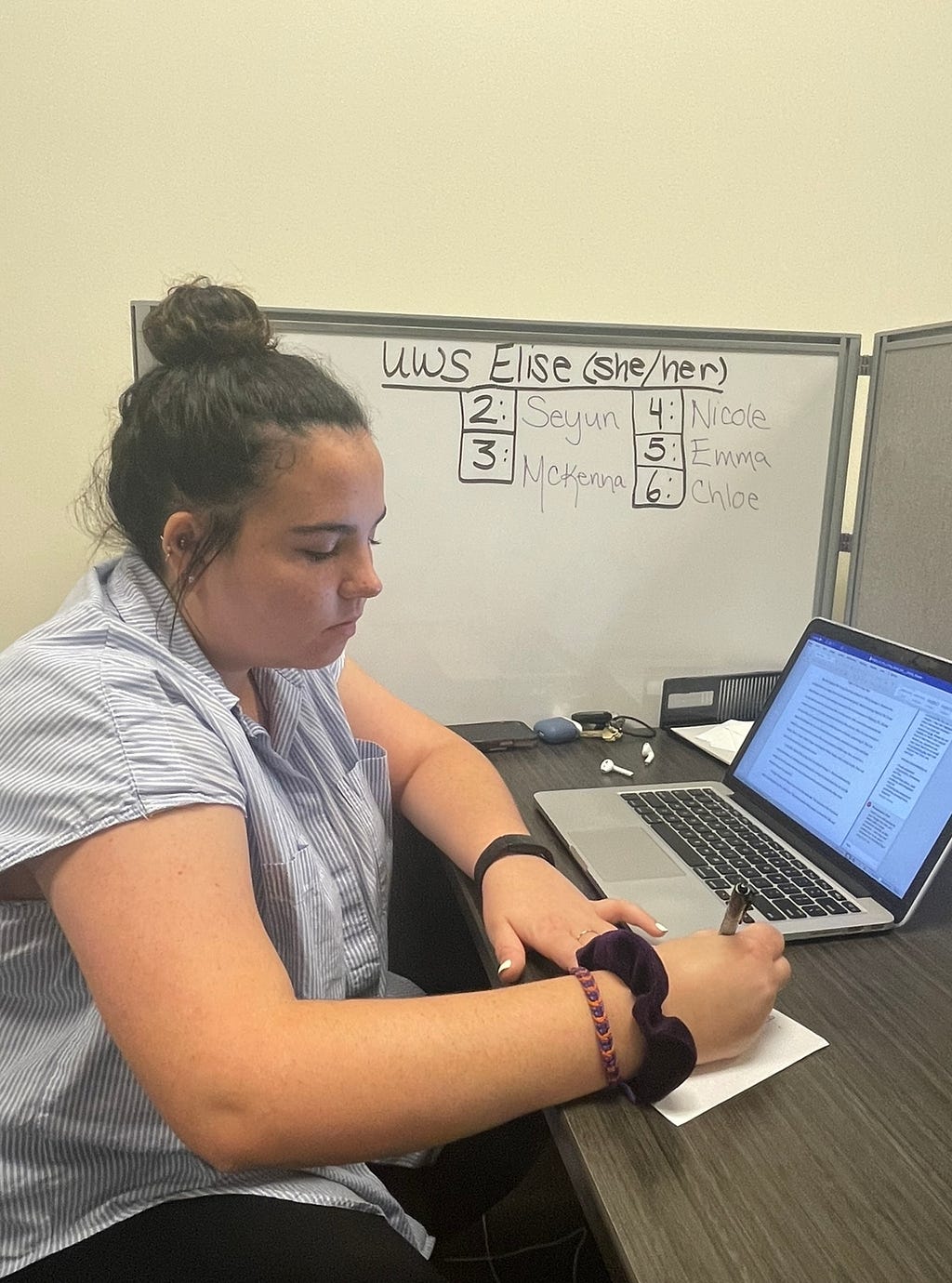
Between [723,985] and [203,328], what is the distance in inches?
25.9

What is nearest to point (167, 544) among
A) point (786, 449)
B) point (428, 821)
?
point (428, 821)

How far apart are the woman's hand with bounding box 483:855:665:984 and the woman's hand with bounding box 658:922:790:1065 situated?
0.08 metres

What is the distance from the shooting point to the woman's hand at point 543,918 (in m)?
0.70

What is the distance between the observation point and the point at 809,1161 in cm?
52

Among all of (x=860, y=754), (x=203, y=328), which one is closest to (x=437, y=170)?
(x=203, y=328)

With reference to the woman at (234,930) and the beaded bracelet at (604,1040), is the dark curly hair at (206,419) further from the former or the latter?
the beaded bracelet at (604,1040)

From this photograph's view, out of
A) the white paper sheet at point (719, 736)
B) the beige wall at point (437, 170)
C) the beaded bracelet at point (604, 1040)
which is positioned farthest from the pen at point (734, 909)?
the beige wall at point (437, 170)

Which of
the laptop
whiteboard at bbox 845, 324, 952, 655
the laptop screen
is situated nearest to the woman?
the laptop

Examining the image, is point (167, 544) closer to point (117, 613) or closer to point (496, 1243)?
point (117, 613)

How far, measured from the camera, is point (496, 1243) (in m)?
1.28

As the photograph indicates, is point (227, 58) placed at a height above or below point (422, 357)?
above

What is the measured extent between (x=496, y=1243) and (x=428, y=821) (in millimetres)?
751

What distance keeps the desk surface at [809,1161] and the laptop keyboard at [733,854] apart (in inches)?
3.3

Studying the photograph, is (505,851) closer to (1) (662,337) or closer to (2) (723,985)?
(2) (723,985)
